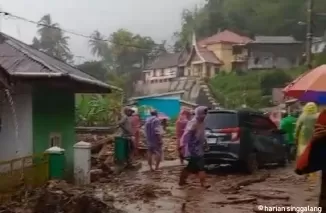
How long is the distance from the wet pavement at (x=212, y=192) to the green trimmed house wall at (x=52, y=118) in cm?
171

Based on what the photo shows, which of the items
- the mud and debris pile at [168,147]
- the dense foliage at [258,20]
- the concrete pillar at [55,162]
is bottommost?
the mud and debris pile at [168,147]

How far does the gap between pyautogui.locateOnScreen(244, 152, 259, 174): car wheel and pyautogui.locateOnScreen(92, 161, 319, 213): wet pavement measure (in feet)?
0.73

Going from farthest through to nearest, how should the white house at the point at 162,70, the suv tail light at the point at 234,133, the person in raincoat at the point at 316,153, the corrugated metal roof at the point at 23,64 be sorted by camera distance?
the white house at the point at 162,70
the suv tail light at the point at 234,133
the corrugated metal roof at the point at 23,64
the person in raincoat at the point at 316,153

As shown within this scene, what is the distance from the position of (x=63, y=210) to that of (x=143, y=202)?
2245 mm

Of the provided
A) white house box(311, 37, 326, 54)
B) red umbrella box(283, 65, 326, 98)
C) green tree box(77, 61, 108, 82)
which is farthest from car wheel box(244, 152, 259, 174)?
white house box(311, 37, 326, 54)

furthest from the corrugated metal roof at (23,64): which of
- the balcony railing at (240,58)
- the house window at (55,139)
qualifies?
the balcony railing at (240,58)

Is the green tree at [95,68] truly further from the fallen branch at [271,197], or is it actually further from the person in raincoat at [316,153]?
the person in raincoat at [316,153]

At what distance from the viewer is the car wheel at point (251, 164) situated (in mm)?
16000

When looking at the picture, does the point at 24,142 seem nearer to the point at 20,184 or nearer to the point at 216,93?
the point at 20,184

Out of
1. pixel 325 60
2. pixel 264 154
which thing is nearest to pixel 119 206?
pixel 264 154

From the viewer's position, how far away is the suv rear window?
16.0 metres

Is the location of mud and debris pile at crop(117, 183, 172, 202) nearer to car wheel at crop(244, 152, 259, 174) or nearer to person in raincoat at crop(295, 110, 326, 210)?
car wheel at crop(244, 152, 259, 174)

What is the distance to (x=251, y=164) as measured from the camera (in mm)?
16172

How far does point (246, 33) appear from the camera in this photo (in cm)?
8744
